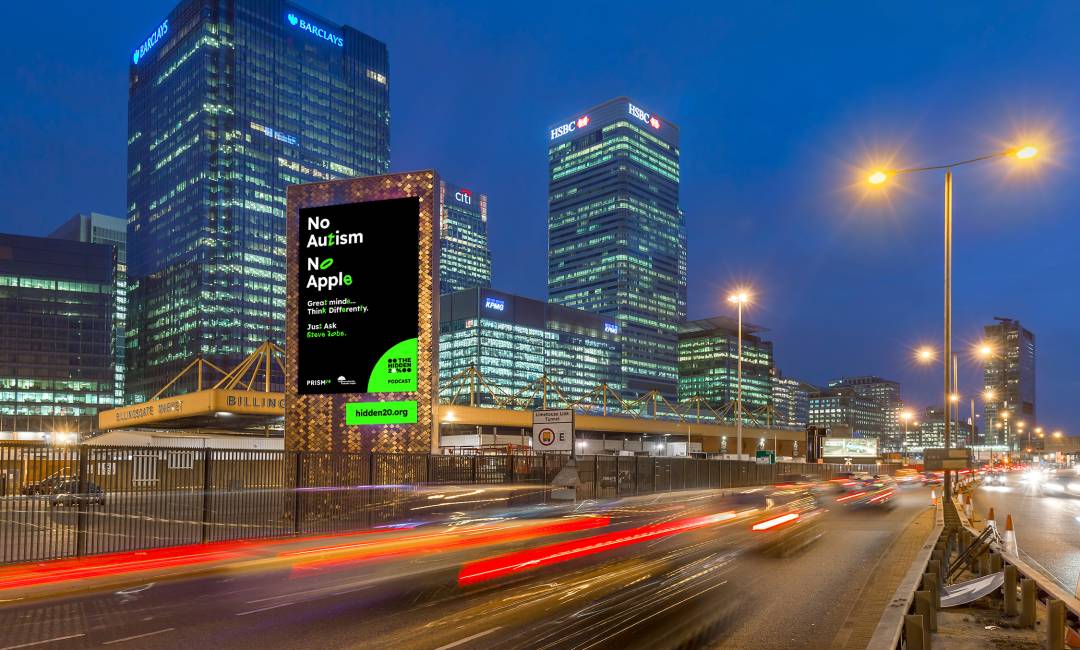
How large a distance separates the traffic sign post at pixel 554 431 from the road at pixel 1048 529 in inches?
504

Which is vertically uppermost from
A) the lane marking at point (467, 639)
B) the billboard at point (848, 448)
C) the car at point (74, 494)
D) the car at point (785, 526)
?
the car at point (74, 494)

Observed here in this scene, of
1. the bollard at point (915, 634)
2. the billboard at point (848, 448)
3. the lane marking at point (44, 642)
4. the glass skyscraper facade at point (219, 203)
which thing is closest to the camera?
the bollard at point (915, 634)

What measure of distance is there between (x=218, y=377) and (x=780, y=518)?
172m

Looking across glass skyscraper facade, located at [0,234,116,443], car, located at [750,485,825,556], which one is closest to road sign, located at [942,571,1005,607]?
car, located at [750,485,825,556]

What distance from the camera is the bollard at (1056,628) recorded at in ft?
25.4

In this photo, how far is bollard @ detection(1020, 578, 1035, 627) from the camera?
1054 centimetres

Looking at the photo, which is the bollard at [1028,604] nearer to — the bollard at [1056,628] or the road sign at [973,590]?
the road sign at [973,590]

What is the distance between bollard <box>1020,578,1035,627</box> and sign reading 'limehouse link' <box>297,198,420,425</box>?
72.7ft

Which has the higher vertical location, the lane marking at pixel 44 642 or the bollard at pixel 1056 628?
the bollard at pixel 1056 628

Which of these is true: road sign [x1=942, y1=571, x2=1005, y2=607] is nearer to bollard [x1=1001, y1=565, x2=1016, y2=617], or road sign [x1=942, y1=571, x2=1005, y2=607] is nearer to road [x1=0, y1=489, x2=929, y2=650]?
bollard [x1=1001, y1=565, x2=1016, y2=617]

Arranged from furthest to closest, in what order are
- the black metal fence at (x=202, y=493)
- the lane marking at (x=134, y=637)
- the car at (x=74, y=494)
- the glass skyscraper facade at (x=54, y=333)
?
the glass skyscraper facade at (x=54, y=333) < the black metal fence at (x=202, y=493) < the car at (x=74, y=494) < the lane marking at (x=134, y=637)

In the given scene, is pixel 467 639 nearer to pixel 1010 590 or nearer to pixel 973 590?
pixel 973 590

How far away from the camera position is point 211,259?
602 ft

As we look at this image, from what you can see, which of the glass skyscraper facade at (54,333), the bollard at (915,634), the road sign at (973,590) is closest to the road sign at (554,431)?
the road sign at (973,590)
